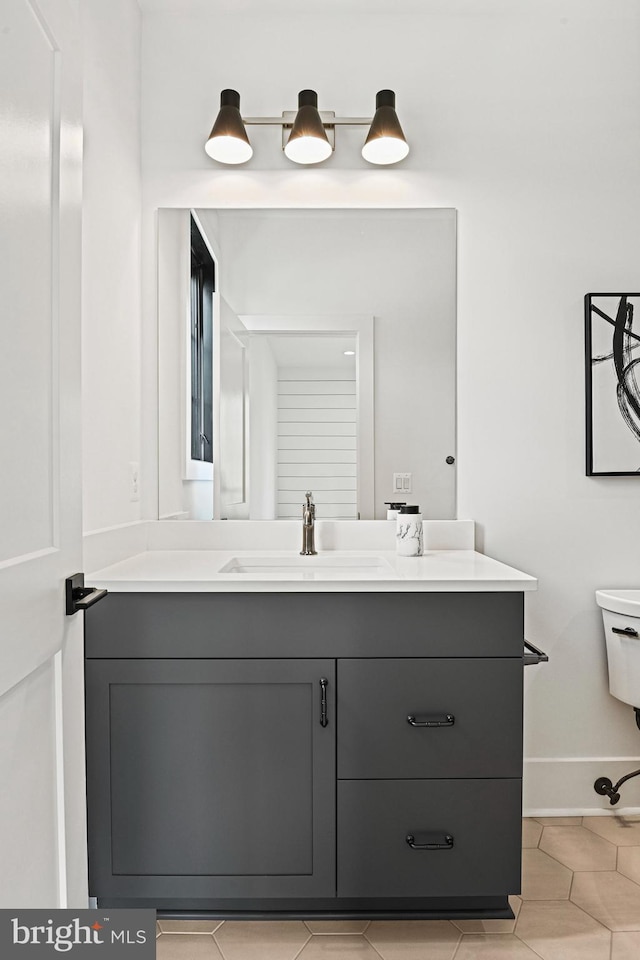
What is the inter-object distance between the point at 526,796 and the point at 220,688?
3.99 ft

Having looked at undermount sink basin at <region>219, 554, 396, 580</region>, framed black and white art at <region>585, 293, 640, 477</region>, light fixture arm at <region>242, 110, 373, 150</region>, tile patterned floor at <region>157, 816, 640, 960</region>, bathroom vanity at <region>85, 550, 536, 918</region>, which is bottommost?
tile patterned floor at <region>157, 816, 640, 960</region>

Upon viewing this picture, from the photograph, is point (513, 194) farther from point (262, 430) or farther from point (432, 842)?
point (432, 842)

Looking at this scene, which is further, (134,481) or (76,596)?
(134,481)

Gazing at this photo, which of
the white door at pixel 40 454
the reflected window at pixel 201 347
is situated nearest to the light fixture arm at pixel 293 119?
the reflected window at pixel 201 347

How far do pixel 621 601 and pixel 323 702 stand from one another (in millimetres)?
1054

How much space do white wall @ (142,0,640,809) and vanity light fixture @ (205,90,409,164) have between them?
0.20 ft

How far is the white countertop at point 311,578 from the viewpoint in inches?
59.6

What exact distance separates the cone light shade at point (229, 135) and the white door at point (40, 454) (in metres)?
1.02

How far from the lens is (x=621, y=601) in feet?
6.62

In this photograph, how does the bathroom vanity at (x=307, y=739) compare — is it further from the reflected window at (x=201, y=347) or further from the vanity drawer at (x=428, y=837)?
the reflected window at (x=201, y=347)

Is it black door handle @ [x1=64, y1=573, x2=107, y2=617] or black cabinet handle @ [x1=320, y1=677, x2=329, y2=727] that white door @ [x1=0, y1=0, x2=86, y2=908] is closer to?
black door handle @ [x1=64, y1=573, x2=107, y2=617]

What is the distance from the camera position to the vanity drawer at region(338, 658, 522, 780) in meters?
1.54

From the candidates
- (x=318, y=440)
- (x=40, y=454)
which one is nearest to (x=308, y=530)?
(x=318, y=440)

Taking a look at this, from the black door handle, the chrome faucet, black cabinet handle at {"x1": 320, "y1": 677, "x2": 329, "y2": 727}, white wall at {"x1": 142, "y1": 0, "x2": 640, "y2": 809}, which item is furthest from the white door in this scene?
white wall at {"x1": 142, "y1": 0, "x2": 640, "y2": 809}
